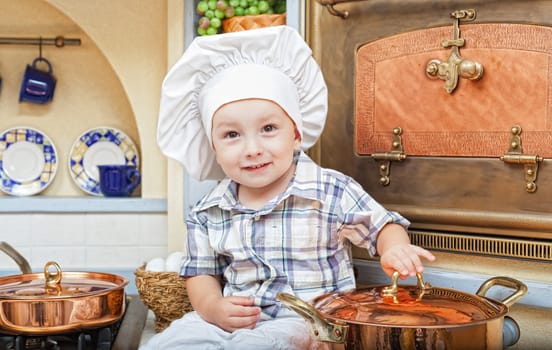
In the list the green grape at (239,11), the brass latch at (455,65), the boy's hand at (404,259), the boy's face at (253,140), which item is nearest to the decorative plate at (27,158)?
the green grape at (239,11)

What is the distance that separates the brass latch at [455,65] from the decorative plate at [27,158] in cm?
149

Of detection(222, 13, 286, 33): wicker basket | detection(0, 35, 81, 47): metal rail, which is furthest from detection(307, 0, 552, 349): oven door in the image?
detection(0, 35, 81, 47): metal rail

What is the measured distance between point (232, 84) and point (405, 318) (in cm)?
61

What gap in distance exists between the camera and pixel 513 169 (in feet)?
5.02

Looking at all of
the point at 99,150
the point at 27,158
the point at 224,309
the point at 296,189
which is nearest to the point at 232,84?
the point at 296,189

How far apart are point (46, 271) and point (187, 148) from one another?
0.40m

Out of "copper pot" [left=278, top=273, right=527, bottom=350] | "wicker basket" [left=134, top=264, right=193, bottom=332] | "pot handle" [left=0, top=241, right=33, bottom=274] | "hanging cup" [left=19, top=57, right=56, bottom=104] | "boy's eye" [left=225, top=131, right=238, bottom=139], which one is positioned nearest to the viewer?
"copper pot" [left=278, top=273, right=527, bottom=350]

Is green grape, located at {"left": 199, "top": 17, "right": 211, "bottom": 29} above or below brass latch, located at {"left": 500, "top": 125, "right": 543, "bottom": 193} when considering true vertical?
above

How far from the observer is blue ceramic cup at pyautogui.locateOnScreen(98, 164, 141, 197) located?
2.44m

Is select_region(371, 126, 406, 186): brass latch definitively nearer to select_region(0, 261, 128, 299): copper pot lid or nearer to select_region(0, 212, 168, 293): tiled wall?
select_region(0, 261, 128, 299): copper pot lid

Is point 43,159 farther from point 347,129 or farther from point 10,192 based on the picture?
point 347,129

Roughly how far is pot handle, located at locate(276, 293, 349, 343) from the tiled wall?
1363 mm

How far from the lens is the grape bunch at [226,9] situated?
201 cm

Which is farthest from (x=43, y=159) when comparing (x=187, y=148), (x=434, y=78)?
(x=434, y=78)
